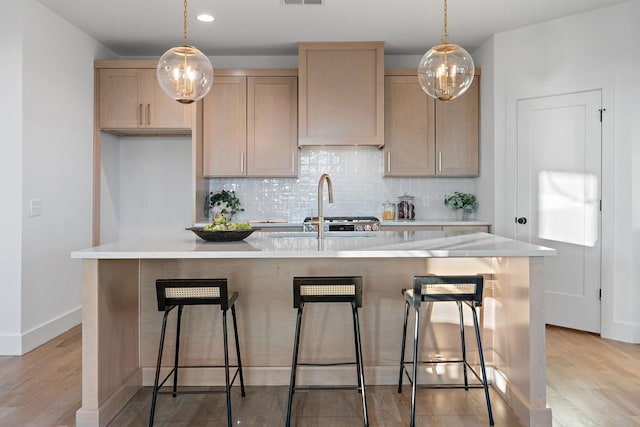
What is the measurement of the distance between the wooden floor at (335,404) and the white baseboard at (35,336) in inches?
11.4

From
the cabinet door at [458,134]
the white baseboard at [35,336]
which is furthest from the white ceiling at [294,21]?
the white baseboard at [35,336]

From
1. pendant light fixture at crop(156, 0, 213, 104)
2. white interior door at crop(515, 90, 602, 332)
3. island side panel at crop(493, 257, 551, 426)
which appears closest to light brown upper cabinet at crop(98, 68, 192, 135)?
Answer: pendant light fixture at crop(156, 0, 213, 104)

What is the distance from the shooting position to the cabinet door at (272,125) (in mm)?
4859

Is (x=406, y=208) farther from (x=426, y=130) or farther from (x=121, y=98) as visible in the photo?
(x=121, y=98)

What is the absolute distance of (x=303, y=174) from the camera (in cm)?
525

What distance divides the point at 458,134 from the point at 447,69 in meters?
2.39

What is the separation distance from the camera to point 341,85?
185 inches

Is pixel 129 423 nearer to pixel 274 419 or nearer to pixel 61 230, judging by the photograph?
pixel 274 419

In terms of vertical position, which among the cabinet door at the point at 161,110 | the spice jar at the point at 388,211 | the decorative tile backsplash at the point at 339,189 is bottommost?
the spice jar at the point at 388,211

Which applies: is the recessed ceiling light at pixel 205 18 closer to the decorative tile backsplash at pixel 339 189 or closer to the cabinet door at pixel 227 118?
the cabinet door at pixel 227 118

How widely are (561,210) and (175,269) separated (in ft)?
10.7

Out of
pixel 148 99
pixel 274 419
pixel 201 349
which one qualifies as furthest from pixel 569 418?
pixel 148 99

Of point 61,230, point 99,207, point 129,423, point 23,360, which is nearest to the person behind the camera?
point 129,423

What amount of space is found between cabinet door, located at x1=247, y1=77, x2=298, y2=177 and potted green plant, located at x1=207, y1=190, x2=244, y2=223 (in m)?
0.41
